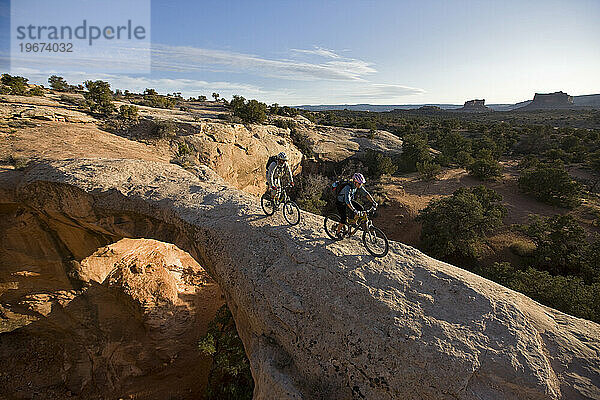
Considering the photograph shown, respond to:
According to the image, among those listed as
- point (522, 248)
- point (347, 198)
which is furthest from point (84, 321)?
point (522, 248)

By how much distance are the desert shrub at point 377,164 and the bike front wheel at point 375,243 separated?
62.3ft

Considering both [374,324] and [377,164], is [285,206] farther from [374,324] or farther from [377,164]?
[377,164]

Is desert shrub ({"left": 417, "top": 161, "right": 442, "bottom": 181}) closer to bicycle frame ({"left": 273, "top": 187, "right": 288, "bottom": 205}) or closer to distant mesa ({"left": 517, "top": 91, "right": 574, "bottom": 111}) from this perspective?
bicycle frame ({"left": 273, "top": 187, "right": 288, "bottom": 205})

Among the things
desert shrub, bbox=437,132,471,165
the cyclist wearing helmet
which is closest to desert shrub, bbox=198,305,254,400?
the cyclist wearing helmet

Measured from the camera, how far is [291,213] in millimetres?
7398

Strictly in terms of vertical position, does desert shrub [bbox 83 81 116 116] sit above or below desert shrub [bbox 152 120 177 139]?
above

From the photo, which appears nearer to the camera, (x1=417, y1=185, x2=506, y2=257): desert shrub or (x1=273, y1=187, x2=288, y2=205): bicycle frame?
(x1=273, y1=187, x2=288, y2=205): bicycle frame

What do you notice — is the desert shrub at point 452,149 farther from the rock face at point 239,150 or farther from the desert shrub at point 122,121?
the desert shrub at point 122,121

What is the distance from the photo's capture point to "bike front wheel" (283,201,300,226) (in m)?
7.18

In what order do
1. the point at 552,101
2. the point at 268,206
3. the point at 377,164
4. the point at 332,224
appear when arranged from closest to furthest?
the point at 332,224, the point at 268,206, the point at 377,164, the point at 552,101

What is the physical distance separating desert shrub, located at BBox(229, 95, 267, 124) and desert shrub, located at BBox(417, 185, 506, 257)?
15820 millimetres

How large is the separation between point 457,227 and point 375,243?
9940mm

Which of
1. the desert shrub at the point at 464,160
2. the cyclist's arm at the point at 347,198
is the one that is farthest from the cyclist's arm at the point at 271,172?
the desert shrub at the point at 464,160

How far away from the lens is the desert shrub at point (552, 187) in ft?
56.2
